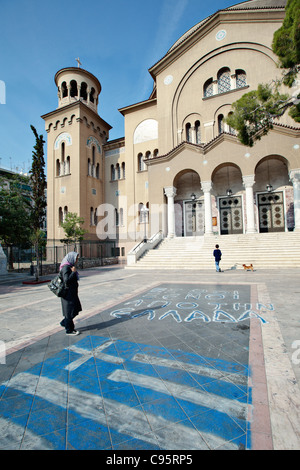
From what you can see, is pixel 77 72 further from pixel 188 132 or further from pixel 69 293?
pixel 69 293

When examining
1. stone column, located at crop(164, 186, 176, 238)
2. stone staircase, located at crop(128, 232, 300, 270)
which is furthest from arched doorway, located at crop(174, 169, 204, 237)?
stone staircase, located at crop(128, 232, 300, 270)

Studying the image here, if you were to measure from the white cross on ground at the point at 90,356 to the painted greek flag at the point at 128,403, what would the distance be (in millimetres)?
15

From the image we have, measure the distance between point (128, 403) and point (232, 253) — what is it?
13784mm

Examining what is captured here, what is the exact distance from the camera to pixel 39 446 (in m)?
1.88

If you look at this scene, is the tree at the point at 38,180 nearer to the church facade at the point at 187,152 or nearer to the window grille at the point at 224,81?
the church facade at the point at 187,152

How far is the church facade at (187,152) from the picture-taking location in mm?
19438

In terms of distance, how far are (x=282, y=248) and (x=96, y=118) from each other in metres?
27.8

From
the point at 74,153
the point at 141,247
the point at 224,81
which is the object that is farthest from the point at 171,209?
the point at 74,153

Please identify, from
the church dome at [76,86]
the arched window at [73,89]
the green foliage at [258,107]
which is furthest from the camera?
the arched window at [73,89]

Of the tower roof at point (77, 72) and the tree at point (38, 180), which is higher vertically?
the tower roof at point (77, 72)

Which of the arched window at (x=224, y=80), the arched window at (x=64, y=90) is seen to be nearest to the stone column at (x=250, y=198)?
the arched window at (x=224, y=80)
